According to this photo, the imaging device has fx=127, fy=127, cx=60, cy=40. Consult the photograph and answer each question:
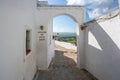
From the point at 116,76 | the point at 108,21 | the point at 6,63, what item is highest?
the point at 108,21

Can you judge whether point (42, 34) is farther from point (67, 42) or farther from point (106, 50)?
point (67, 42)

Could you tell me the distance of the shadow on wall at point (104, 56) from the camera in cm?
330

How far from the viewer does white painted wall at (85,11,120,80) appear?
3.25 meters

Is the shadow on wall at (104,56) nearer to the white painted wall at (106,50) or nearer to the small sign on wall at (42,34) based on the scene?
the white painted wall at (106,50)

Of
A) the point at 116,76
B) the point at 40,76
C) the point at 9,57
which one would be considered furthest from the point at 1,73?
the point at 40,76

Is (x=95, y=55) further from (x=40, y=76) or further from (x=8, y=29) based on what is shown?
(x=8, y=29)

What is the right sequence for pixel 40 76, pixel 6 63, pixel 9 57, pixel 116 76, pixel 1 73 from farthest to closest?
pixel 40 76 → pixel 116 76 → pixel 9 57 → pixel 6 63 → pixel 1 73

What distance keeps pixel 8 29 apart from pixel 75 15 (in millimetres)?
4525

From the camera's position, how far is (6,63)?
2199 mm

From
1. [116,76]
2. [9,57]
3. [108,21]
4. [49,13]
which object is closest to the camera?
[9,57]

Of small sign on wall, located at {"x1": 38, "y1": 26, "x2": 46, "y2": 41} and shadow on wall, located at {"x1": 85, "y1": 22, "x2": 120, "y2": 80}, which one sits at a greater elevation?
small sign on wall, located at {"x1": 38, "y1": 26, "x2": 46, "y2": 41}

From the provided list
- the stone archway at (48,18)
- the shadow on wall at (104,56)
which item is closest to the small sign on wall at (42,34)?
the stone archway at (48,18)

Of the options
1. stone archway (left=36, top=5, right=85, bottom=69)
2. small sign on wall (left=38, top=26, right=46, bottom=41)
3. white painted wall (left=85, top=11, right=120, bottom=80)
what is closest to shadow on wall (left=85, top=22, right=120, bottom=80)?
white painted wall (left=85, top=11, right=120, bottom=80)

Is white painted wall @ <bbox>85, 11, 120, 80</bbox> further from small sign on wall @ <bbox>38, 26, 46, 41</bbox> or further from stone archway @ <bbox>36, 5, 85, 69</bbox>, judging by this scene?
small sign on wall @ <bbox>38, 26, 46, 41</bbox>
